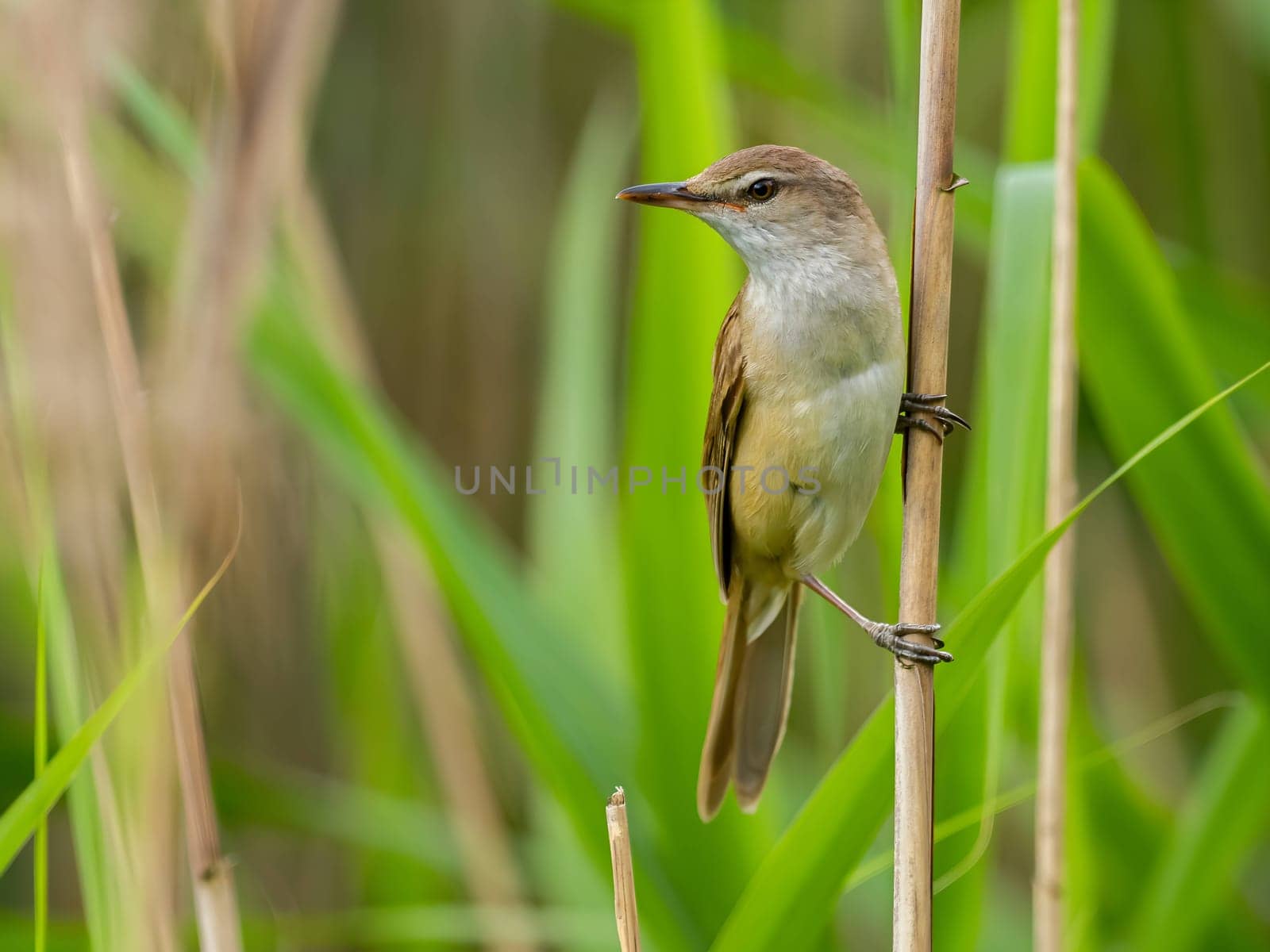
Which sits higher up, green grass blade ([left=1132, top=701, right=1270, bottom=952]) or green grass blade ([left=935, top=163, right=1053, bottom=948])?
green grass blade ([left=935, top=163, right=1053, bottom=948])

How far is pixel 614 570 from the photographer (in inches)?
85.5

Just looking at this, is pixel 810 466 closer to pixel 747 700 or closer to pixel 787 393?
pixel 787 393

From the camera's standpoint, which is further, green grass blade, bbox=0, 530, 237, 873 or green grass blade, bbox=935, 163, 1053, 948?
green grass blade, bbox=935, 163, 1053, 948

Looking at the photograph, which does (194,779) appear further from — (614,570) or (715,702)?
(614,570)

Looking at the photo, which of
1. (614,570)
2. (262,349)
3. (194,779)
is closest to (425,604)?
(614,570)

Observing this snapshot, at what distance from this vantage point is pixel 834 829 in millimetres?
1087

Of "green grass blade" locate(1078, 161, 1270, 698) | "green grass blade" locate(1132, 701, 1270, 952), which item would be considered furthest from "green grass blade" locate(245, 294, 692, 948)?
"green grass blade" locate(1078, 161, 1270, 698)

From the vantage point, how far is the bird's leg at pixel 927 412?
51.1 inches

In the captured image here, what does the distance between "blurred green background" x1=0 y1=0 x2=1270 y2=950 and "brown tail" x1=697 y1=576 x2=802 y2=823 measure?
0.06 m

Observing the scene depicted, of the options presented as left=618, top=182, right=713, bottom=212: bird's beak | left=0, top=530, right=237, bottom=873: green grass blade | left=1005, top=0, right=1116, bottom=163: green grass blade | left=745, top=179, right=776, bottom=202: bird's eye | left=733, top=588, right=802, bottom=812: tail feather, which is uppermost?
left=1005, top=0, right=1116, bottom=163: green grass blade

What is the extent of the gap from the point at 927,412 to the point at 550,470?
0.96 metres

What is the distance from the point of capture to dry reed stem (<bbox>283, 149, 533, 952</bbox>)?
6.33ft

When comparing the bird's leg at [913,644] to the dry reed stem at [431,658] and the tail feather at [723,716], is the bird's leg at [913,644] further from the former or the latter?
the dry reed stem at [431,658]

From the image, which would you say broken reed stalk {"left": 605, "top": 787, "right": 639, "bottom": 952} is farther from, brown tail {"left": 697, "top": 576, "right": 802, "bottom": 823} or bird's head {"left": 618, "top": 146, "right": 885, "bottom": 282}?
bird's head {"left": 618, "top": 146, "right": 885, "bottom": 282}
